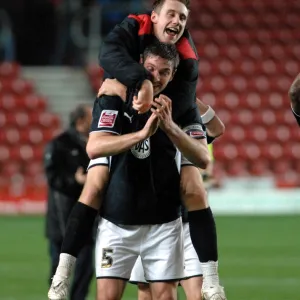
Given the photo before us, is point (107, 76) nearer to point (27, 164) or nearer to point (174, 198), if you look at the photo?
point (174, 198)

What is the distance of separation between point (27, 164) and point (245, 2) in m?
6.01

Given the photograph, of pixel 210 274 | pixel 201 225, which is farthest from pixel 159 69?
pixel 210 274

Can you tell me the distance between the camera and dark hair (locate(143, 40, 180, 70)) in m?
5.17

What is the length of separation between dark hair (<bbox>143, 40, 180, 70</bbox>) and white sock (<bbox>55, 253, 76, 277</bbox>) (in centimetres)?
111

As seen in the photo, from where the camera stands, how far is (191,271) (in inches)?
232

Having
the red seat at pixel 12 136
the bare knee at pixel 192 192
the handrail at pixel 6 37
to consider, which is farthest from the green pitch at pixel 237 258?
the handrail at pixel 6 37

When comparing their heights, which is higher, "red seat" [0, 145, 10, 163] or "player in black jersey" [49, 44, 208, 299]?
"red seat" [0, 145, 10, 163]

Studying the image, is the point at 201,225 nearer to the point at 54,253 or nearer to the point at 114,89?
the point at 114,89

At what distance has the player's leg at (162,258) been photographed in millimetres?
5305

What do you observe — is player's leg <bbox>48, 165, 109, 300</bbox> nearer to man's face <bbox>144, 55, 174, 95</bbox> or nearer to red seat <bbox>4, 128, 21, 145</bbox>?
man's face <bbox>144, 55, 174, 95</bbox>

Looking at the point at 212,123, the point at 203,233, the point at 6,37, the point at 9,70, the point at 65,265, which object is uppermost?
the point at 6,37

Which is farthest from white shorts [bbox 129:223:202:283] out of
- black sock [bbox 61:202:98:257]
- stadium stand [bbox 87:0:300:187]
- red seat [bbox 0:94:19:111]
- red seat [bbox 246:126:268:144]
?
red seat [bbox 0:94:19:111]

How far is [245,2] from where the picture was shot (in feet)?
68.1

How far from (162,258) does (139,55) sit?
1084mm
